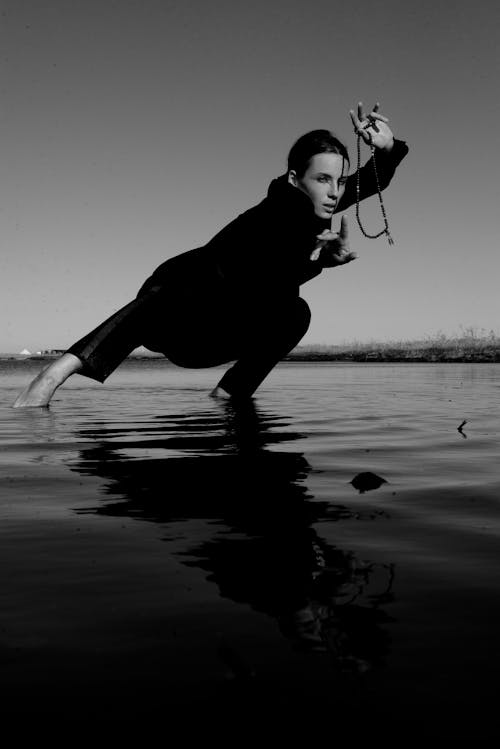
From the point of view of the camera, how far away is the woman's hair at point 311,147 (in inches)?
211

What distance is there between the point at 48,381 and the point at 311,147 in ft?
9.63

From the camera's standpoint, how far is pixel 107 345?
5.52m

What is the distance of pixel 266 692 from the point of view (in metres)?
1.03

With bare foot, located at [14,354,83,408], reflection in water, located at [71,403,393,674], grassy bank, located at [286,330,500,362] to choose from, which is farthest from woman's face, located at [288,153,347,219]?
grassy bank, located at [286,330,500,362]

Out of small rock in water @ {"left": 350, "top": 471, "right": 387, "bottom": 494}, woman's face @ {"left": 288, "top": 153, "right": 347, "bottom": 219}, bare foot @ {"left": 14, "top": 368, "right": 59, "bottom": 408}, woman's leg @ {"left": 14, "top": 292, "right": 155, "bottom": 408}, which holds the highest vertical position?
woman's face @ {"left": 288, "top": 153, "right": 347, "bottom": 219}

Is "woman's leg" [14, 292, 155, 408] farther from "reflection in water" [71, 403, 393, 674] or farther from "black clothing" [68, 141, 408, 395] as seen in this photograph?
"reflection in water" [71, 403, 393, 674]

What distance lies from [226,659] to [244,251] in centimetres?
463

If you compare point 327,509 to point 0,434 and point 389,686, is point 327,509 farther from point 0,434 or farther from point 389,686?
point 0,434

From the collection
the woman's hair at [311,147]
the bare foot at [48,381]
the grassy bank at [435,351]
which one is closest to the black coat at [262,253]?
the woman's hair at [311,147]

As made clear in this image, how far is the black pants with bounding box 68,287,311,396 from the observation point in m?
5.54

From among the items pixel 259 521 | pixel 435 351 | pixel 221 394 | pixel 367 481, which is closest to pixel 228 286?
pixel 221 394

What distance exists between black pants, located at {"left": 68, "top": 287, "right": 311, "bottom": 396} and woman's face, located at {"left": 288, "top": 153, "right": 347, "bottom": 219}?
100 centimetres

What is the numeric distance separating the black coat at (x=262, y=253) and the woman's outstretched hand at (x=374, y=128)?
15cm

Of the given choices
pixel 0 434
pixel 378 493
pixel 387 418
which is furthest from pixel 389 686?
pixel 387 418
